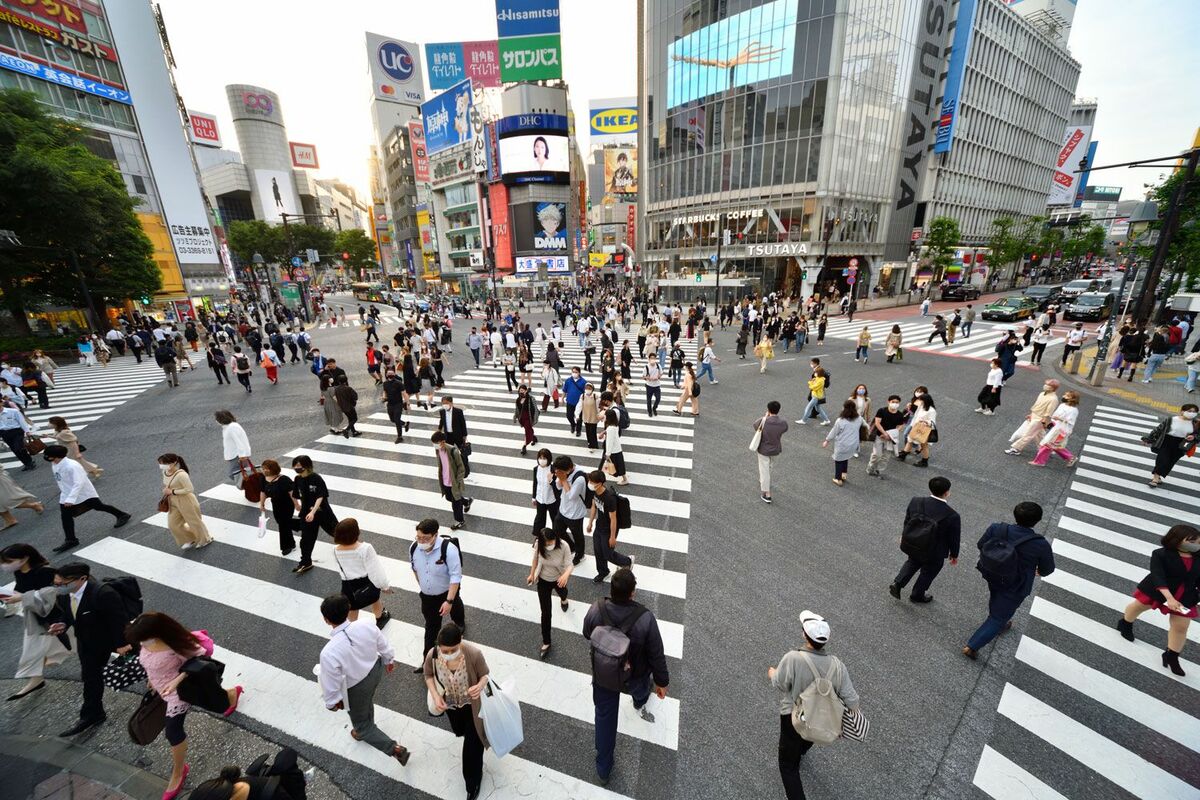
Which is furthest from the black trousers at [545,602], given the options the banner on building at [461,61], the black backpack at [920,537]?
the banner on building at [461,61]

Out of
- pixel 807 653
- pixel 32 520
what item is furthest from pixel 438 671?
pixel 32 520

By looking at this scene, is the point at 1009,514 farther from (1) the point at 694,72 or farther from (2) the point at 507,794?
(1) the point at 694,72

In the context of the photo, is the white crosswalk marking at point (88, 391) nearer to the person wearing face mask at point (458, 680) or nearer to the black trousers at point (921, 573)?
the person wearing face mask at point (458, 680)

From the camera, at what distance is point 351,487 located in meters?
8.79

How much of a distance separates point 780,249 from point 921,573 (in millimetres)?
39507

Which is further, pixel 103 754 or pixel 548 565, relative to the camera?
pixel 548 565

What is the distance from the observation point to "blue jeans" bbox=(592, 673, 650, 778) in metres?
3.31

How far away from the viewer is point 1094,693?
4.30 m

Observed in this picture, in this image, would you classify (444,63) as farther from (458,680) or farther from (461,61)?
(458,680)

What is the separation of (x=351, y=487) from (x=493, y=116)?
2749 inches

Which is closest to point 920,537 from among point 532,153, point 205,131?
point 532,153

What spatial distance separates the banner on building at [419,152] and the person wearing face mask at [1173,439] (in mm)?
80510

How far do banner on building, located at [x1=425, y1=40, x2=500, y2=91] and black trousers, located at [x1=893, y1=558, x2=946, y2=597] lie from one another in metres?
85.0

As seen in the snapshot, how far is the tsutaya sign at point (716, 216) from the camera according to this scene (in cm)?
4034
